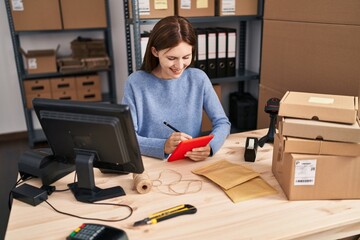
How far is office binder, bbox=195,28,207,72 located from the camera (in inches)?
116

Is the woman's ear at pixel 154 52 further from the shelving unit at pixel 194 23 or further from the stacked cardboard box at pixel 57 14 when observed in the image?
the stacked cardboard box at pixel 57 14

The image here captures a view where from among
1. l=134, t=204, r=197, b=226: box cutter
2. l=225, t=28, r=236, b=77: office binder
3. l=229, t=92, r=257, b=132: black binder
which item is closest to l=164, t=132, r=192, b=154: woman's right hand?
l=134, t=204, r=197, b=226: box cutter

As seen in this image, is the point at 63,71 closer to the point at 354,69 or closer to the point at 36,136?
the point at 36,136

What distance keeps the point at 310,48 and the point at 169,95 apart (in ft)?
2.64

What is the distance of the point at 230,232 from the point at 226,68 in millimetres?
2334

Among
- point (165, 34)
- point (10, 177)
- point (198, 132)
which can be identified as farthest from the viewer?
point (10, 177)

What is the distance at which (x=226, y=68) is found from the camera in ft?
10.5

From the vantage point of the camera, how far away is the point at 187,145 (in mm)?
1361

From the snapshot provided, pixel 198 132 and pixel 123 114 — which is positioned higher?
pixel 123 114

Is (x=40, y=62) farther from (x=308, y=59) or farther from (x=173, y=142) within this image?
(x=308, y=59)

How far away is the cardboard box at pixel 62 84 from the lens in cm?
339

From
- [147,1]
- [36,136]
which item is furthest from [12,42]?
[147,1]

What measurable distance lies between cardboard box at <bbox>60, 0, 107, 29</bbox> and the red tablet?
89.3 inches

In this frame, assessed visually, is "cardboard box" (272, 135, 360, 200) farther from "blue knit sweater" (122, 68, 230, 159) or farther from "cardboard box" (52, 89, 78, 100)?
"cardboard box" (52, 89, 78, 100)
